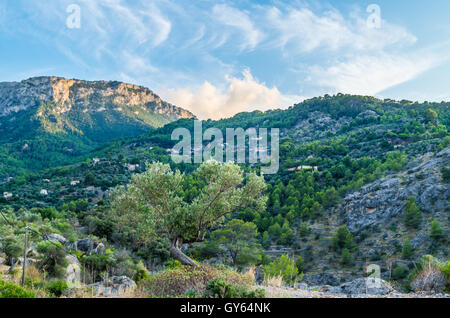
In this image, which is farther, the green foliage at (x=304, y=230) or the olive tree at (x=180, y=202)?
the green foliage at (x=304, y=230)

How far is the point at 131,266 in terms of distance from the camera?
14.1 m

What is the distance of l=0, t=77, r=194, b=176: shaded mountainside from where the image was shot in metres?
91.1

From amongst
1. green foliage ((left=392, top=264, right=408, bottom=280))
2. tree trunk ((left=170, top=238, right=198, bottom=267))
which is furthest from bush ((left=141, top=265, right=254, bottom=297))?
green foliage ((left=392, top=264, right=408, bottom=280))

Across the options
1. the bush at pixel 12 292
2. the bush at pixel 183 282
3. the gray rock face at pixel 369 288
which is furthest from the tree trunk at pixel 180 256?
the bush at pixel 12 292

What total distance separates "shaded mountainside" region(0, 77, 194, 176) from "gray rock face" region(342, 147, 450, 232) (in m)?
80.2

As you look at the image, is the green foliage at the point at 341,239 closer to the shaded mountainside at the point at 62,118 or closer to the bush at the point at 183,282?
the bush at the point at 183,282

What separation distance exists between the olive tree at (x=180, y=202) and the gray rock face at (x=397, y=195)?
25.5 metres

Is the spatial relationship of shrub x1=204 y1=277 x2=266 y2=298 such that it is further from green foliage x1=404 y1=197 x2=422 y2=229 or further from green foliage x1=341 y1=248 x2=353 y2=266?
green foliage x1=404 y1=197 x2=422 y2=229

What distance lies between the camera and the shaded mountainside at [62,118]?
299ft

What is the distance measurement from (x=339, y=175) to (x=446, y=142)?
1457 cm

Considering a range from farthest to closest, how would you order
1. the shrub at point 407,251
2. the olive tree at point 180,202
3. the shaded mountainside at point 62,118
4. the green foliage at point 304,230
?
the shaded mountainside at point 62,118 < the green foliage at point 304,230 < the shrub at point 407,251 < the olive tree at point 180,202

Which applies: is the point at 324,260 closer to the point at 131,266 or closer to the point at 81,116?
the point at 131,266
